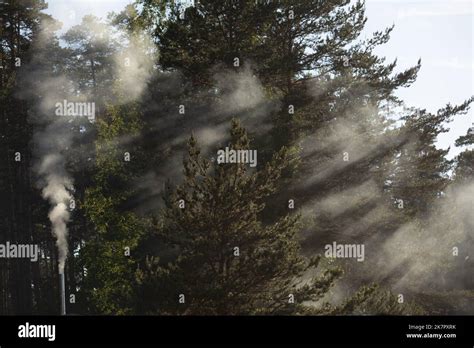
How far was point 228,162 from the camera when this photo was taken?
1593 cm

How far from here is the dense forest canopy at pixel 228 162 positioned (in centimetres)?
1616

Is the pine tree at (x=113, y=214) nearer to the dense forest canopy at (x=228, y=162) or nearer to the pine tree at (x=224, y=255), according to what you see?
the dense forest canopy at (x=228, y=162)

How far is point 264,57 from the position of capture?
821 inches

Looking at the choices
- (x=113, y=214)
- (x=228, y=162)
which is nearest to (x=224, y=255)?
(x=228, y=162)

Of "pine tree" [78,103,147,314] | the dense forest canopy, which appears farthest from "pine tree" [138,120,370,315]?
"pine tree" [78,103,147,314]

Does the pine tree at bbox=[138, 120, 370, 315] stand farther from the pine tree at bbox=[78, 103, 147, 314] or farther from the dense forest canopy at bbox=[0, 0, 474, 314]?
the pine tree at bbox=[78, 103, 147, 314]

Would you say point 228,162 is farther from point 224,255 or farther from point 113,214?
point 113,214

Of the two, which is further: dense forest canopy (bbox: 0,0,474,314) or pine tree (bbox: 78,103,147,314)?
pine tree (bbox: 78,103,147,314)

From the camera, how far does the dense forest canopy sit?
53.0 ft

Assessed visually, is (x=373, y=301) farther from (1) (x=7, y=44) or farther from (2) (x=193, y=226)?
(1) (x=7, y=44)
